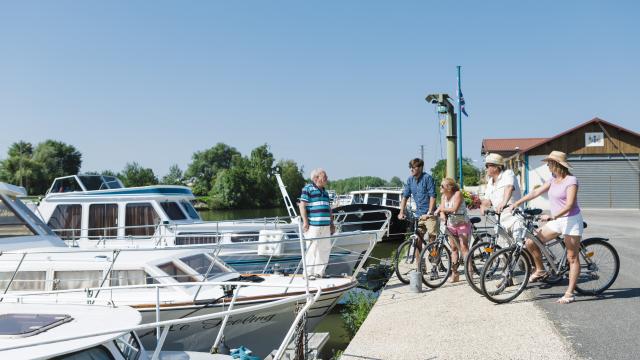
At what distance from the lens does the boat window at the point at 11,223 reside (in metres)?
9.04

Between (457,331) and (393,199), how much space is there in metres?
22.1

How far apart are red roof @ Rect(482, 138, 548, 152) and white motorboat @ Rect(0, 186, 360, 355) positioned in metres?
53.2

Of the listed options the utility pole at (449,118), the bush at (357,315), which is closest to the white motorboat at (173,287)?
the bush at (357,315)

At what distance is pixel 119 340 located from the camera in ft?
12.6

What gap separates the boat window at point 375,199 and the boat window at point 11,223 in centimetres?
1938

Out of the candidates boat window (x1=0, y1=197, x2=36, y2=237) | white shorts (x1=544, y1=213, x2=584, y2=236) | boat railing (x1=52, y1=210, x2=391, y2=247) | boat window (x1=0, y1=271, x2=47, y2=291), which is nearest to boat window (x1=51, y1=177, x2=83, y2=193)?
boat railing (x1=52, y1=210, x2=391, y2=247)

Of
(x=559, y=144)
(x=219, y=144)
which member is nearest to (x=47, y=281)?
(x=559, y=144)

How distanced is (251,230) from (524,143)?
52934 mm

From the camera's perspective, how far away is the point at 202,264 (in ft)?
26.4

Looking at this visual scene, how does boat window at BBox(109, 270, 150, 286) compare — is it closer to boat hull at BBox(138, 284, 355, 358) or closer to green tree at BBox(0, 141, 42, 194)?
boat hull at BBox(138, 284, 355, 358)

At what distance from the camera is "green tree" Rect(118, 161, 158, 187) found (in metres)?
87.4

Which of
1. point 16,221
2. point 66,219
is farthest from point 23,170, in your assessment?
point 16,221

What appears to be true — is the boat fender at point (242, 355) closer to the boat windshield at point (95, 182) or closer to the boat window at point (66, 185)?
the boat windshield at point (95, 182)

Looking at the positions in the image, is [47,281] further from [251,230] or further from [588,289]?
[588,289]
